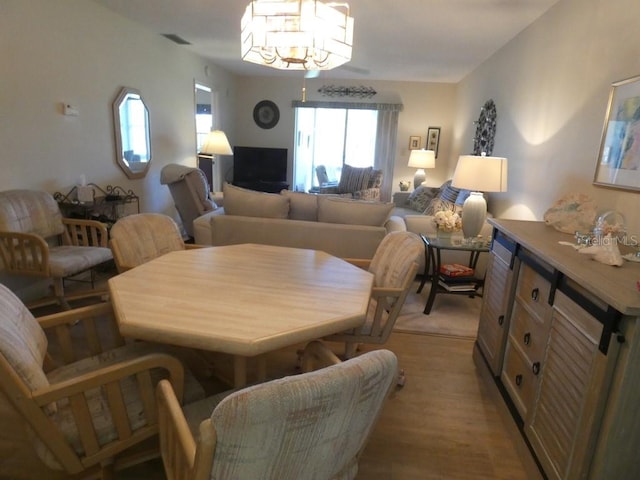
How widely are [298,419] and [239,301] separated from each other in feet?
2.58

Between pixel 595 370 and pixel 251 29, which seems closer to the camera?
pixel 595 370

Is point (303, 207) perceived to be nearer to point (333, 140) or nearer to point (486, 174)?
point (486, 174)

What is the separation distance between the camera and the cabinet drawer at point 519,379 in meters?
1.62

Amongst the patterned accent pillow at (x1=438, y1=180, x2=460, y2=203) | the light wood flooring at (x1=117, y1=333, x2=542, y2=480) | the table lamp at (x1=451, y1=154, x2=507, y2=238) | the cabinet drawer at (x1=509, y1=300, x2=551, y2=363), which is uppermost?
the table lamp at (x1=451, y1=154, x2=507, y2=238)

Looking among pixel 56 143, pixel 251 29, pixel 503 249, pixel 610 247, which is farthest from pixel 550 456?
pixel 56 143

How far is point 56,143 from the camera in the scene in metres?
3.13

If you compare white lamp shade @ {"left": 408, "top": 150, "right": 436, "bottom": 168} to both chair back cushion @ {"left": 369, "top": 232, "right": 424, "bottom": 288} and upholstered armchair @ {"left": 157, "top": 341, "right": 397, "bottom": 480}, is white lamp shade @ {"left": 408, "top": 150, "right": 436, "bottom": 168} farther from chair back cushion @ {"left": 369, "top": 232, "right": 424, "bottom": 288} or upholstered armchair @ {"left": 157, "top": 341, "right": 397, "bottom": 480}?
upholstered armchair @ {"left": 157, "top": 341, "right": 397, "bottom": 480}

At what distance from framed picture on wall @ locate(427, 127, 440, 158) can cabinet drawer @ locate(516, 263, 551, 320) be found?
217 inches

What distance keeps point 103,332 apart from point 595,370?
269 cm

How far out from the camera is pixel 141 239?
6.86ft

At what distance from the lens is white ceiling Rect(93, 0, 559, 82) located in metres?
3.13

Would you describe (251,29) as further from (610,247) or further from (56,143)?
(56,143)

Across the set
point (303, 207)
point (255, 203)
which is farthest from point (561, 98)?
point (255, 203)

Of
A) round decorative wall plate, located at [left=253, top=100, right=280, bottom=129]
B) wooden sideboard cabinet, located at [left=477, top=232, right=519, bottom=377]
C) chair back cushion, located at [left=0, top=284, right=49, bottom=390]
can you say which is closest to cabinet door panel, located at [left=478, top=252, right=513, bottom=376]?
wooden sideboard cabinet, located at [left=477, top=232, right=519, bottom=377]
